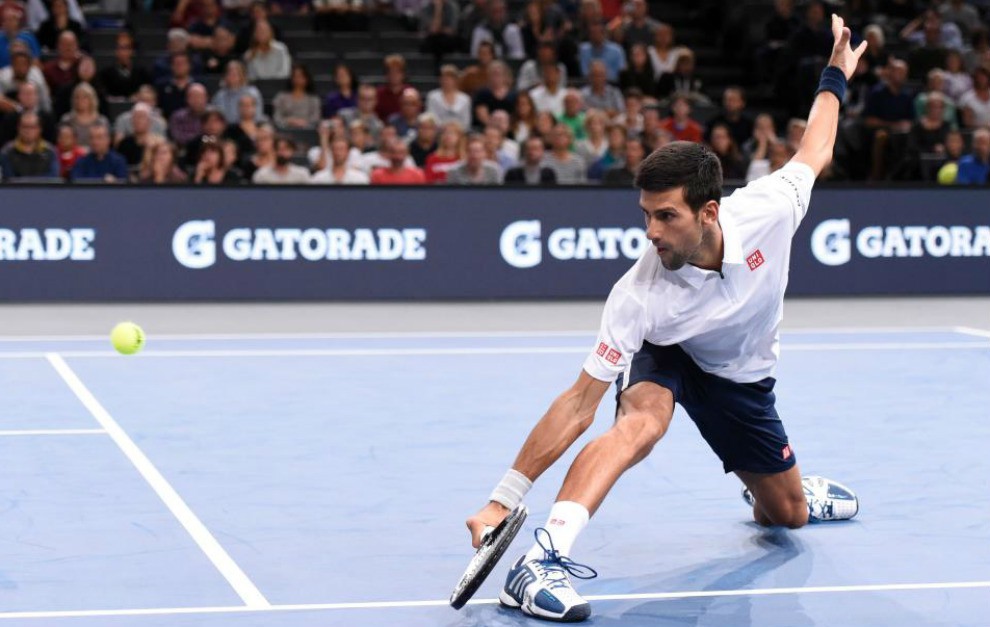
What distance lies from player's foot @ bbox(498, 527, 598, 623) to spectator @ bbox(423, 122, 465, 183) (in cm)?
1049

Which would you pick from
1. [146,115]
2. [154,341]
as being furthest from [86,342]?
[146,115]

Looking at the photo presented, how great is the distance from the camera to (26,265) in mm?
13961

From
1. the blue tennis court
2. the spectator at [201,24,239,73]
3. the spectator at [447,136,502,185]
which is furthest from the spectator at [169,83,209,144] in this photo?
the blue tennis court

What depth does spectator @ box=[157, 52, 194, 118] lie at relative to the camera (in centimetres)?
1673

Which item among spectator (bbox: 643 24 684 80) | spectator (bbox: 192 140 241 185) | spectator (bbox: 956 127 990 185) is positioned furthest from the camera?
spectator (bbox: 643 24 684 80)

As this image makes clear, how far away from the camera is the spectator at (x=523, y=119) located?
1689cm

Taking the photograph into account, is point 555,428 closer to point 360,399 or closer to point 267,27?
point 360,399

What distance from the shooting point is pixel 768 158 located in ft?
54.8

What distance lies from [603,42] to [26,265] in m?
7.86

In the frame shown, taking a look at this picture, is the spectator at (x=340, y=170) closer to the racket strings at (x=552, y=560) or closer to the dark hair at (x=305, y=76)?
the dark hair at (x=305, y=76)

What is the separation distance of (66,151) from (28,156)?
467 mm

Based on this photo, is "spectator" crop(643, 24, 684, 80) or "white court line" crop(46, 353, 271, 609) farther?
"spectator" crop(643, 24, 684, 80)

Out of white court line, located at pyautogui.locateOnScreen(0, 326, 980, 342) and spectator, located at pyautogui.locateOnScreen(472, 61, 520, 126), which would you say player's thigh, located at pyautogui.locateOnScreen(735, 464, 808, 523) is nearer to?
white court line, located at pyautogui.locateOnScreen(0, 326, 980, 342)

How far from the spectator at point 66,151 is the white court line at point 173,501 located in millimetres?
5351
